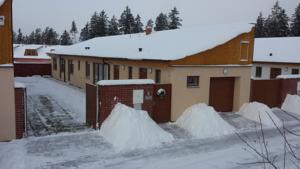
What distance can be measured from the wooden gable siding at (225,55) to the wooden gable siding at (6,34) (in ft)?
20.7

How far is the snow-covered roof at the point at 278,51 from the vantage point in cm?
2689

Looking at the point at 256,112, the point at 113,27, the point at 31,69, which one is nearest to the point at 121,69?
the point at 256,112

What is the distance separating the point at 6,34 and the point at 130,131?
5036 mm

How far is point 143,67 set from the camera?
53.1 ft

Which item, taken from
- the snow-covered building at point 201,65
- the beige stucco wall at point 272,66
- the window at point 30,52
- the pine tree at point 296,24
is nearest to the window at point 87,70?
the snow-covered building at point 201,65

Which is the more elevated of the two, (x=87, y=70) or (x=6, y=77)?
(x=6, y=77)

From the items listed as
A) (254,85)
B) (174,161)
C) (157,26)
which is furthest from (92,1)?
(174,161)

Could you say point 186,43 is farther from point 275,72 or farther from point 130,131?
point 275,72

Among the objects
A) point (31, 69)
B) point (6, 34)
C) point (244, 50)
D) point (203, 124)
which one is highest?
point (6, 34)

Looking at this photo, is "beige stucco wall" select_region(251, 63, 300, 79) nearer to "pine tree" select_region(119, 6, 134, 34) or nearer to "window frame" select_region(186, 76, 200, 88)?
"window frame" select_region(186, 76, 200, 88)

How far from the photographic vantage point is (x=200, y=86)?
13.8 meters

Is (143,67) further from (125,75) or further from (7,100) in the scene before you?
(7,100)

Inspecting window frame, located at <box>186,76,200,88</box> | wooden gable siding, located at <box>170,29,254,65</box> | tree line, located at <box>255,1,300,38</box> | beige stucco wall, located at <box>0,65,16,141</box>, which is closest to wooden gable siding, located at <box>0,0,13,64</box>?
beige stucco wall, located at <box>0,65,16,141</box>

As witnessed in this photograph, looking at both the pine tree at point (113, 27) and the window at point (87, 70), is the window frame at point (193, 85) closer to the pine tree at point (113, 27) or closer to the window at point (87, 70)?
the window at point (87, 70)
